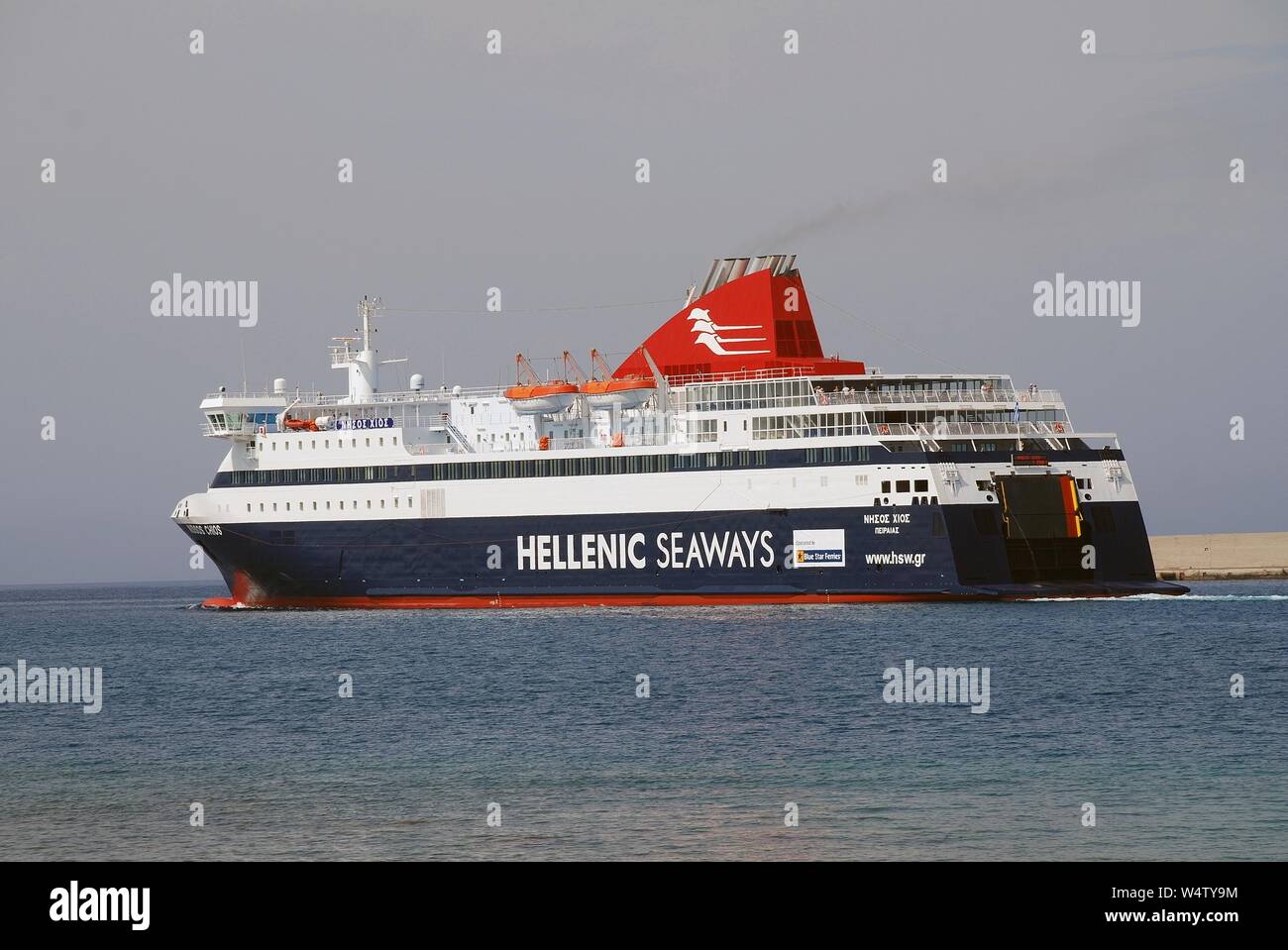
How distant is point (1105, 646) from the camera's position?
123 feet

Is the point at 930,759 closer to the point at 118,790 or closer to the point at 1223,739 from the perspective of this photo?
the point at 1223,739

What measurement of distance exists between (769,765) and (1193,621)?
25773 millimetres

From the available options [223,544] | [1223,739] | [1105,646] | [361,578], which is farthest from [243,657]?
[1223,739]

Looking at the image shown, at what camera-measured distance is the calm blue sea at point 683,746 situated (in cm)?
1930

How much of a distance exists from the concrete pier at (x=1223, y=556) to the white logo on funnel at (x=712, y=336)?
160 feet

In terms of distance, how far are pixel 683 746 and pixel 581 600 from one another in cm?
2784

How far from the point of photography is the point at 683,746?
84.2 feet

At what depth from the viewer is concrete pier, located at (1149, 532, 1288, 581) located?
312ft

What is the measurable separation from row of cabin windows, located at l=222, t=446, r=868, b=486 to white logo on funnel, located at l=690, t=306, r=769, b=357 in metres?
4.92
